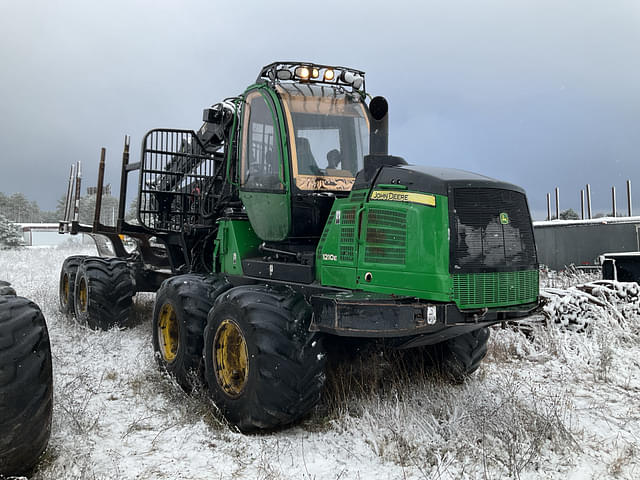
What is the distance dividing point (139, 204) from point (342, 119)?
372 cm

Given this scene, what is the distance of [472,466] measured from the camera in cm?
399

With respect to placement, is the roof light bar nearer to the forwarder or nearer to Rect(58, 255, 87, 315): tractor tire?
the forwarder

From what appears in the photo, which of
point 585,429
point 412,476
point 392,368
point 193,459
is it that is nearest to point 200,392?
point 193,459

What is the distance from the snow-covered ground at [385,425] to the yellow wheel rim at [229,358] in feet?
0.98

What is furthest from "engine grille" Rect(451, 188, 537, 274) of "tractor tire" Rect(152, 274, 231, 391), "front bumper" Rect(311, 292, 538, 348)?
"tractor tire" Rect(152, 274, 231, 391)

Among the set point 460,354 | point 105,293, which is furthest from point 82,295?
point 460,354

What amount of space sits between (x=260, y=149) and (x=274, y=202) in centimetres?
66

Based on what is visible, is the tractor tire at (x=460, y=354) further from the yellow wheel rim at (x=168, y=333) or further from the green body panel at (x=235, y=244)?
the yellow wheel rim at (x=168, y=333)

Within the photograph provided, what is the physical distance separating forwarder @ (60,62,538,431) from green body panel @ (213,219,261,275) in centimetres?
2

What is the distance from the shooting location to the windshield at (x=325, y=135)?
5.59 meters

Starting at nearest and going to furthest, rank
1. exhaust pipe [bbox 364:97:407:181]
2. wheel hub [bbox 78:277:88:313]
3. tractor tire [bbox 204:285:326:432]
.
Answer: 1. tractor tire [bbox 204:285:326:432]
2. exhaust pipe [bbox 364:97:407:181]
3. wheel hub [bbox 78:277:88:313]

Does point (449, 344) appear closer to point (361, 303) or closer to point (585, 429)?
point (585, 429)

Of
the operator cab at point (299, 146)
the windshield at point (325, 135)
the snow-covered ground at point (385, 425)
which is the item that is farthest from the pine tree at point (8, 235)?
the windshield at point (325, 135)

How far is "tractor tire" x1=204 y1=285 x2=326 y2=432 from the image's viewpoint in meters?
4.48
